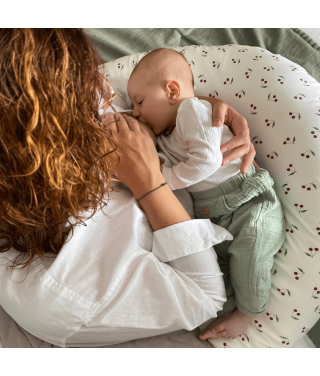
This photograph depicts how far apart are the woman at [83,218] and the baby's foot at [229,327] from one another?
14 centimetres

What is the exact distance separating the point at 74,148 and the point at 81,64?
0.16m

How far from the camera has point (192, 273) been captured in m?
0.86

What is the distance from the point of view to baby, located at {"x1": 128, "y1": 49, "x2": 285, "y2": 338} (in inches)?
37.6

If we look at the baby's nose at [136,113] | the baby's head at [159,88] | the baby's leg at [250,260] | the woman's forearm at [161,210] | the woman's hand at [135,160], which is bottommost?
the baby's leg at [250,260]

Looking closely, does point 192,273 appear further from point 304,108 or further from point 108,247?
point 304,108

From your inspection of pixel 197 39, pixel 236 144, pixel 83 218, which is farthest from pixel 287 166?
pixel 197 39

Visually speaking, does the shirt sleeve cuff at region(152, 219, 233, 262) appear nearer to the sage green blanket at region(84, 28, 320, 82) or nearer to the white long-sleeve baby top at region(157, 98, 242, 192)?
the white long-sleeve baby top at region(157, 98, 242, 192)

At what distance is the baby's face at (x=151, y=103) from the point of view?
1.07 meters

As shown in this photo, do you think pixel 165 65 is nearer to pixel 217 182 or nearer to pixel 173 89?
pixel 173 89

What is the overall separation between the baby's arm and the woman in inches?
1.8

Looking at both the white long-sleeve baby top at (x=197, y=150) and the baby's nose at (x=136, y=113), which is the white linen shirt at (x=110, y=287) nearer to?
the white long-sleeve baby top at (x=197, y=150)

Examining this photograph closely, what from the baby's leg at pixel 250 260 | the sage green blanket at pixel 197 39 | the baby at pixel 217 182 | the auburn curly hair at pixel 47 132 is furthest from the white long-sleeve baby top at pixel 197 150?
the sage green blanket at pixel 197 39

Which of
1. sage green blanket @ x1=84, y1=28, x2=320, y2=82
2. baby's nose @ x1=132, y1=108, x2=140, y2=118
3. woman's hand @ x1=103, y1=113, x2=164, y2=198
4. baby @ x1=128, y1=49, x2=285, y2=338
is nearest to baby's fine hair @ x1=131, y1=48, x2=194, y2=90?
baby @ x1=128, y1=49, x2=285, y2=338

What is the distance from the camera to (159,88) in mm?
1071
